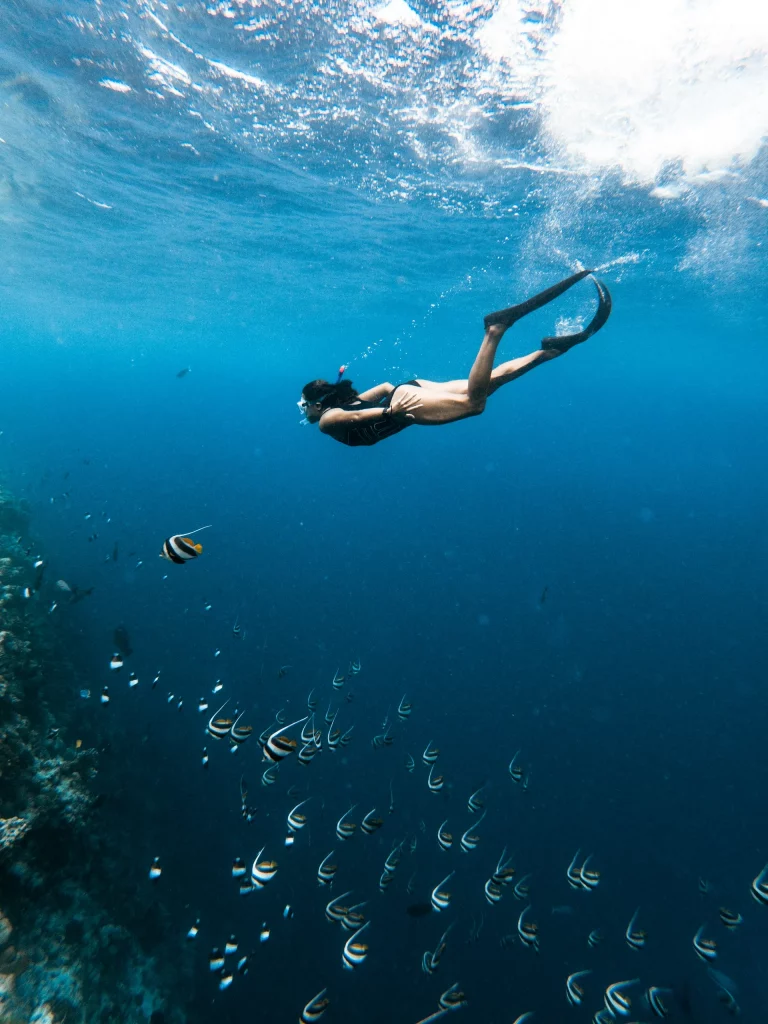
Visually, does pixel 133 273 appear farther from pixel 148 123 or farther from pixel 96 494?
pixel 148 123

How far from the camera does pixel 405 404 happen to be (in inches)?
185

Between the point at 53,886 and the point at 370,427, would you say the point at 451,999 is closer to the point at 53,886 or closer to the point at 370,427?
the point at 370,427

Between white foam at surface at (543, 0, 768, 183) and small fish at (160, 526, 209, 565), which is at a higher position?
white foam at surface at (543, 0, 768, 183)

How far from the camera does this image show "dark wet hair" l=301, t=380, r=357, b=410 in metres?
5.28

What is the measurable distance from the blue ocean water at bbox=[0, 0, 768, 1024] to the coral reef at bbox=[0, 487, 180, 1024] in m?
0.40

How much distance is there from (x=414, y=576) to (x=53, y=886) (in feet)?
64.2

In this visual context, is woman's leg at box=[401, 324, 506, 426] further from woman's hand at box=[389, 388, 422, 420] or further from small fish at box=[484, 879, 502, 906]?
small fish at box=[484, 879, 502, 906]

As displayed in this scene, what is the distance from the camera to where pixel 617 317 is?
4006cm

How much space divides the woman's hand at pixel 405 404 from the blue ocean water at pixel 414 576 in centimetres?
1016

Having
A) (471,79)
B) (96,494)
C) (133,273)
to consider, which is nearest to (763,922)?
(471,79)

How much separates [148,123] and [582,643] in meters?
26.0

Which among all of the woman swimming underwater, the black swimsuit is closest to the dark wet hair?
the woman swimming underwater

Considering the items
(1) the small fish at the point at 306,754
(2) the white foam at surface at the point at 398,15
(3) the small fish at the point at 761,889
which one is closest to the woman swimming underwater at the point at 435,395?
(1) the small fish at the point at 306,754

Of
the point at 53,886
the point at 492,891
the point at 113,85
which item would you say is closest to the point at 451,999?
the point at 492,891
